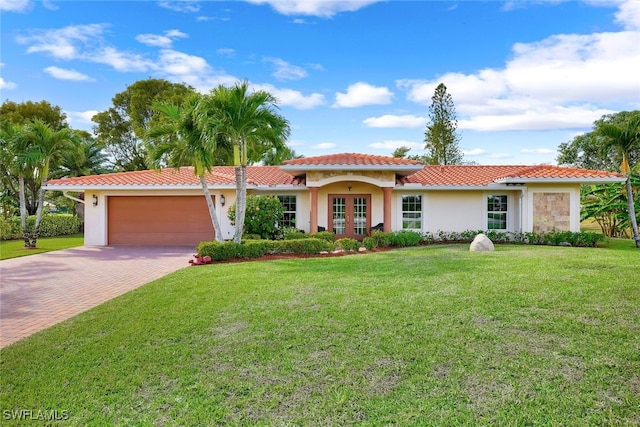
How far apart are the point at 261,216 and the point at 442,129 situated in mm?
26201

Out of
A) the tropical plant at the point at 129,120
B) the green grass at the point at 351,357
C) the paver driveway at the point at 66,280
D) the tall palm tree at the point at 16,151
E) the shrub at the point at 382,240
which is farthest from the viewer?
the tropical plant at the point at 129,120

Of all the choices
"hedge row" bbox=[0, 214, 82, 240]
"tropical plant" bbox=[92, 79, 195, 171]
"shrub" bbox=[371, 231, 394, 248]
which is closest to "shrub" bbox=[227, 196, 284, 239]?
"shrub" bbox=[371, 231, 394, 248]

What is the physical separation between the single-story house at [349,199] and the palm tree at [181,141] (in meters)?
3.95

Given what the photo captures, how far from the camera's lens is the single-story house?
17781 mm

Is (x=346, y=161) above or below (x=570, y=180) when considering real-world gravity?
above

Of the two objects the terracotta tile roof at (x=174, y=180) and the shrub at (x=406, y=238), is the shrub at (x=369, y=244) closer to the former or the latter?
the shrub at (x=406, y=238)

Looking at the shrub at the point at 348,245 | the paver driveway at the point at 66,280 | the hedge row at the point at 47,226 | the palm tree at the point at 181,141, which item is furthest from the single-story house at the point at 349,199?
the hedge row at the point at 47,226

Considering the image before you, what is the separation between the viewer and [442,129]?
3709cm

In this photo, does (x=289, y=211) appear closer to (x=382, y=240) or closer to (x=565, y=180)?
(x=382, y=240)

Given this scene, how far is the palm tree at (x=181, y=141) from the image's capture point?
13594 millimetres

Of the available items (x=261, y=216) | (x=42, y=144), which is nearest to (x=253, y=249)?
(x=261, y=216)

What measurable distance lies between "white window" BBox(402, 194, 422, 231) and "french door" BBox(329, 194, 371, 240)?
5.67ft

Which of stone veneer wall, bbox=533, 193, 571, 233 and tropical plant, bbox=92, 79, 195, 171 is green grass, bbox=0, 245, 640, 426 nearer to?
stone veneer wall, bbox=533, 193, 571, 233

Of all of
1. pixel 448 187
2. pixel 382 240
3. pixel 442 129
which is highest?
pixel 442 129
